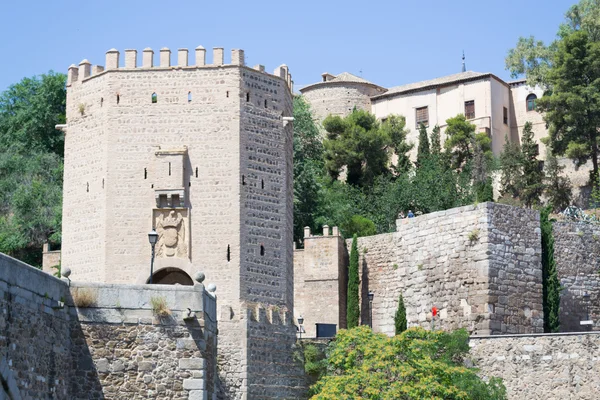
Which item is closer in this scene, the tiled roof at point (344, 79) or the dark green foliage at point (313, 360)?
the dark green foliage at point (313, 360)

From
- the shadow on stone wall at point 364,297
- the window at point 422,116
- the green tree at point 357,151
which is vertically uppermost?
the window at point 422,116

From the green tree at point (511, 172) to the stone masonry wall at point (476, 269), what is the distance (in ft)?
50.9

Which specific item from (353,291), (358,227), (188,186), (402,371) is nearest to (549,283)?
(353,291)

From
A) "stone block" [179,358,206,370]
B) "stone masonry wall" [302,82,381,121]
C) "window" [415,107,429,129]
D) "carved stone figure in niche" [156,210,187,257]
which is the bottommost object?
"stone block" [179,358,206,370]

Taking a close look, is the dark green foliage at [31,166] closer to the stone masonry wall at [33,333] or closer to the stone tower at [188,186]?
the stone tower at [188,186]

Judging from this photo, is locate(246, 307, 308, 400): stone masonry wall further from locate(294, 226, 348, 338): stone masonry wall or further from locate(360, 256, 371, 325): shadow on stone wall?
locate(294, 226, 348, 338): stone masonry wall

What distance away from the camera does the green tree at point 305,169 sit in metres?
40.5

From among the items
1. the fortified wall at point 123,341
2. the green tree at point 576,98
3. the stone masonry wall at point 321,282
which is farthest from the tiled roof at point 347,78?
the fortified wall at point 123,341

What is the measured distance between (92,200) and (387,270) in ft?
28.0

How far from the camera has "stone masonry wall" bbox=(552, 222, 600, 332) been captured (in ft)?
100

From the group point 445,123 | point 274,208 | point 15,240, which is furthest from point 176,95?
point 445,123

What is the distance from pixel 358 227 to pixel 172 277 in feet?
38.5

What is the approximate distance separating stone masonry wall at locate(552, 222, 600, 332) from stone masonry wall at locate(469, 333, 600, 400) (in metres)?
4.62

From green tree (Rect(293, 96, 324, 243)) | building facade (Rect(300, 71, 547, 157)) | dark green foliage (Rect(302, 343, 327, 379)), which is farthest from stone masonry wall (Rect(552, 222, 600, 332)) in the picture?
building facade (Rect(300, 71, 547, 157))
